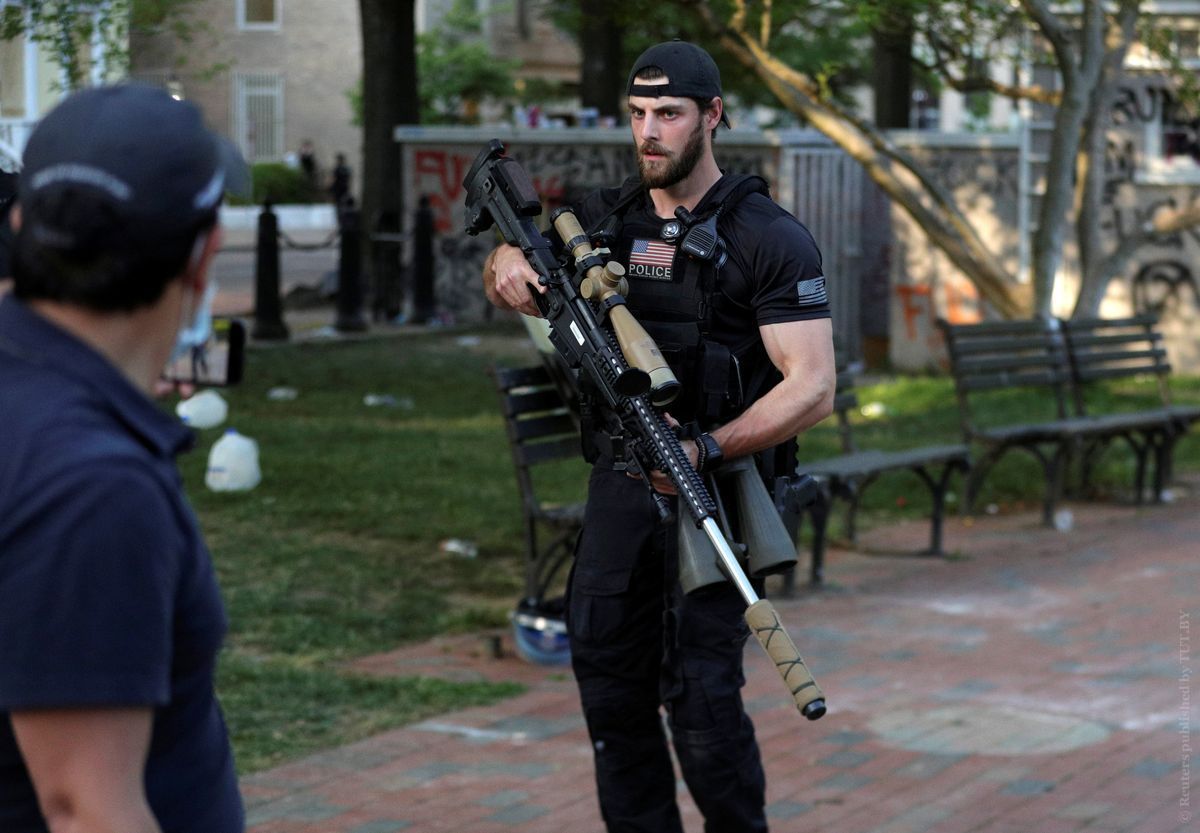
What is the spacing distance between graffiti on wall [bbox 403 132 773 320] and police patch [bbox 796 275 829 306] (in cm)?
1514

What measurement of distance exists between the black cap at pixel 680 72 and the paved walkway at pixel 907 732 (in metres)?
2.01

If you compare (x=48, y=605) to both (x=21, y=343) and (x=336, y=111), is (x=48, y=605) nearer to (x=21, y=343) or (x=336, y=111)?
(x=21, y=343)

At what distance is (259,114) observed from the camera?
4366cm

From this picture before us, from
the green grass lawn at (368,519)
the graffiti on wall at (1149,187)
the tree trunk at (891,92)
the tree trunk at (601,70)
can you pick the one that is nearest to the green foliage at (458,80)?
the tree trunk at (601,70)

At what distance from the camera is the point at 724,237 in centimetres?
406

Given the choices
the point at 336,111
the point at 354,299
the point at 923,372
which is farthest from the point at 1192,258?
the point at 336,111

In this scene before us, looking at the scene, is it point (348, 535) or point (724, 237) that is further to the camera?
point (348, 535)

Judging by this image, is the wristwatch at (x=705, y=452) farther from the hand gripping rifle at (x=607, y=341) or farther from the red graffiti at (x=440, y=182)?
the red graffiti at (x=440, y=182)

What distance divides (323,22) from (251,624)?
3389 centimetres

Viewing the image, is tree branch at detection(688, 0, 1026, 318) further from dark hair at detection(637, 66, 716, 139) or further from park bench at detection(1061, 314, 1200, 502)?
dark hair at detection(637, 66, 716, 139)

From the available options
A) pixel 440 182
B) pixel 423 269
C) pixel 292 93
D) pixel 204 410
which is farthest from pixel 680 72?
pixel 292 93

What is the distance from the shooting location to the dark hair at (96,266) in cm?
176

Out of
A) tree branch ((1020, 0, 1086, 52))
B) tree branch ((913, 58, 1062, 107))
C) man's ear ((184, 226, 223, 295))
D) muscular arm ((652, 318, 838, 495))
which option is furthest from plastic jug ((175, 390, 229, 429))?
man's ear ((184, 226, 223, 295))

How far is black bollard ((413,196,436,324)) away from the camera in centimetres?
Result: 1905
